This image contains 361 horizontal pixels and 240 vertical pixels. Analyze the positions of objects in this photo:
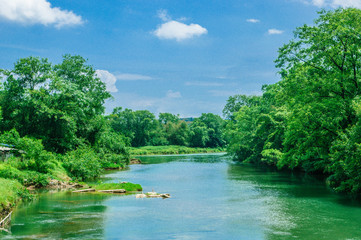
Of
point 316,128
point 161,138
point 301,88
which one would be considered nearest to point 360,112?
point 316,128

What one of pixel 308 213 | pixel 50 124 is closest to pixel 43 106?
pixel 50 124

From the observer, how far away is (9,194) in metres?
Answer: 19.8

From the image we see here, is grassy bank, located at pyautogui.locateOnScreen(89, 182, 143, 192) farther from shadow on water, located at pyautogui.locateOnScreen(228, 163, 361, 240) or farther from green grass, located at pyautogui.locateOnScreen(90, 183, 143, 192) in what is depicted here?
shadow on water, located at pyautogui.locateOnScreen(228, 163, 361, 240)

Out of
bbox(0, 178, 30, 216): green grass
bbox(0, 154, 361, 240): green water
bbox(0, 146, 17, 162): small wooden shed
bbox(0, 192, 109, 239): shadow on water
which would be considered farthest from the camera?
bbox(0, 146, 17, 162): small wooden shed

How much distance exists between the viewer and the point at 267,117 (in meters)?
52.1

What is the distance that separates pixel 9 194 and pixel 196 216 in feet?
35.1

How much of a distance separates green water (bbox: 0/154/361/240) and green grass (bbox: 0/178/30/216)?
2.42ft

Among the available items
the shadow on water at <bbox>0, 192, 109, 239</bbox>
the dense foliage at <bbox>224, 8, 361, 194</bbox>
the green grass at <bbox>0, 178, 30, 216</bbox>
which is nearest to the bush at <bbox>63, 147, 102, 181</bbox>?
the shadow on water at <bbox>0, 192, 109, 239</bbox>

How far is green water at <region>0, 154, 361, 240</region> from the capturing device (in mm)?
15148

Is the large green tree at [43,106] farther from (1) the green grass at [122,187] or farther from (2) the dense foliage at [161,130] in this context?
(2) the dense foliage at [161,130]

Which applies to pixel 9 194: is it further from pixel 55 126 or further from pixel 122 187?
pixel 55 126

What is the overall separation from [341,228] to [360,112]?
8.96 m

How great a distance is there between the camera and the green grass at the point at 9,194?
59.6 ft

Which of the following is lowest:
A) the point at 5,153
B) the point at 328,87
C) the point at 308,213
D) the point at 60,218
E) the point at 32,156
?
the point at 308,213
